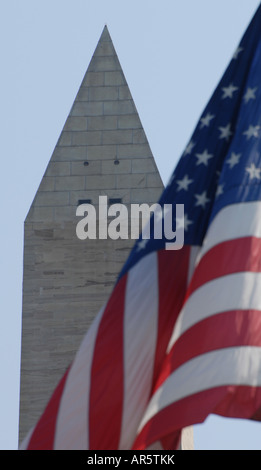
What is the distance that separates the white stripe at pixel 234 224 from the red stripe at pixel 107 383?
4.65ft

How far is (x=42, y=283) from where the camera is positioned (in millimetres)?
38344

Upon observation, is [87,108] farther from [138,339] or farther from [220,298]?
[220,298]

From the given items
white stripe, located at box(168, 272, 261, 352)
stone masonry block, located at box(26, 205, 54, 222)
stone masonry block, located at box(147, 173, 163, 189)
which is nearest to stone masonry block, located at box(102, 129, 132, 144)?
stone masonry block, located at box(147, 173, 163, 189)

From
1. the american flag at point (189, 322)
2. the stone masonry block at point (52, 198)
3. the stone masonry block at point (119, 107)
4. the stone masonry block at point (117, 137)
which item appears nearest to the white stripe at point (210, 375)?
the american flag at point (189, 322)

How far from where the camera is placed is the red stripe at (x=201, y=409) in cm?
1925

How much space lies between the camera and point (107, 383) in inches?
795

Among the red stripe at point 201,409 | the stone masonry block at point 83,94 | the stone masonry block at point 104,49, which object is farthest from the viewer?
the stone masonry block at point 104,49

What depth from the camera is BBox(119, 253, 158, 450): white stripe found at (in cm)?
2006

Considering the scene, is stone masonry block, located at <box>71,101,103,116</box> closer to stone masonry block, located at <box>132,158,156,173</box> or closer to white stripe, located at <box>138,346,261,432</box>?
stone masonry block, located at <box>132,158,156,173</box>

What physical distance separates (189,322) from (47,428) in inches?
86.5

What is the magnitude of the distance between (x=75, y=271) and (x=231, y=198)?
1770cm

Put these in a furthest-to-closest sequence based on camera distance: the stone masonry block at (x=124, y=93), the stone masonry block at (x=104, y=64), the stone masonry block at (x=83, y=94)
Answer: the stone masonry block at (x=104, y=64) < the stone masonry block at (x=124, y=93) < the stone masonry block at (x=83, y=94)

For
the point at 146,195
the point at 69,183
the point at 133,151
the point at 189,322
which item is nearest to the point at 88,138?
the point at 133,151

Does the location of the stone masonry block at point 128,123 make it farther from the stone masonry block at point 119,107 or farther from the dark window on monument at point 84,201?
the dark window on monument at point 84,201
